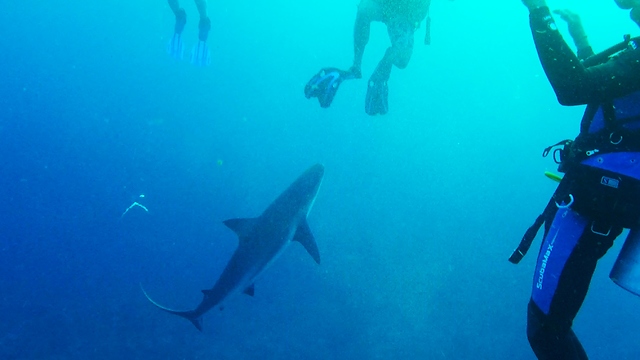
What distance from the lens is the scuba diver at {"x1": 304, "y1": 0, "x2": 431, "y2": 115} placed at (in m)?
7.46

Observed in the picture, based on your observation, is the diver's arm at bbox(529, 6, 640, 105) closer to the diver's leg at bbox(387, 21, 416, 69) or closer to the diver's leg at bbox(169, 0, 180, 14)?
the diver's leg at bbox(387, 21, 416, 69)

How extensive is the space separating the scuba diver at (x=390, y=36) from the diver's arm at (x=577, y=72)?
4600mm

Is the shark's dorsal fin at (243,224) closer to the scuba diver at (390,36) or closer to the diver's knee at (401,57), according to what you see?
the scuba diver at (390,36)

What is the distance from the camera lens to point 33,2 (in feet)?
225

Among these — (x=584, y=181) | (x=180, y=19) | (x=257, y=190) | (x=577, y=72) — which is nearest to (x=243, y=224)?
(x=584, y=181)

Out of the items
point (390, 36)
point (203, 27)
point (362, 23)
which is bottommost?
point (203, 27)

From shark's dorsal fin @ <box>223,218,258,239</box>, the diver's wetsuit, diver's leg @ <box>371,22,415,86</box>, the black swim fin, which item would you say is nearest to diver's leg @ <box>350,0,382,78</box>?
diver's leg @ <box>371,22,415,86</box>

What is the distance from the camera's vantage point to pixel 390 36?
8.05m

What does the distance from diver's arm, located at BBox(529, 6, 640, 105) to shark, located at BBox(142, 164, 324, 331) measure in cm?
493

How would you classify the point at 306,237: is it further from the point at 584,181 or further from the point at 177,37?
the point at 177,37

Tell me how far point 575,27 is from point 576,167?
7.26ft

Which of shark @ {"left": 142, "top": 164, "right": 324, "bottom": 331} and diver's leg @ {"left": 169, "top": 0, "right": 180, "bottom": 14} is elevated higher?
diver's leg @ {"left": 169, "top": 0, "right": 180, "bottom": 14}

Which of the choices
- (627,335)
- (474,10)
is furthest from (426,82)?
(627,335)

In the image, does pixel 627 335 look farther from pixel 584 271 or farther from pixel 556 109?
pixel 556 109
